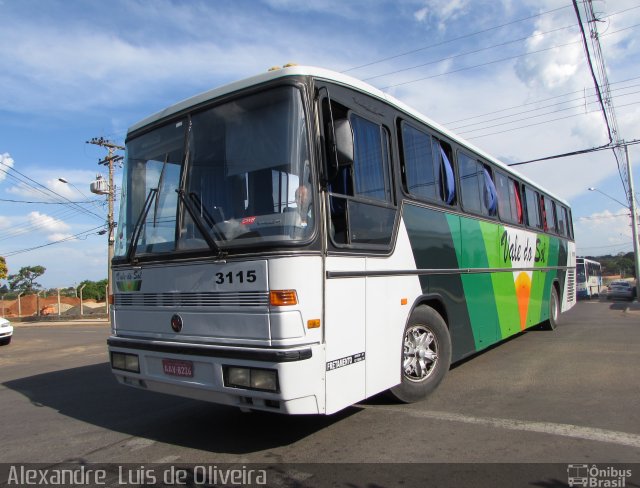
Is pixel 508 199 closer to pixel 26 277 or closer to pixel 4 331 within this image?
pixel 4 331

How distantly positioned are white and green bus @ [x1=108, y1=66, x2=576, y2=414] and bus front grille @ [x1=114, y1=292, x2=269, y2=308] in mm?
13

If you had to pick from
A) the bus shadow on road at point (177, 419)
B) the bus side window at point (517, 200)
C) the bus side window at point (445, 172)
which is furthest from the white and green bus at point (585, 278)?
the bus shadow on road at point (177, 419)

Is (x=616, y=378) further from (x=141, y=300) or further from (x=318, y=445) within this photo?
(x=141, y=300)

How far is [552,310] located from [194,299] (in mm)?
9587

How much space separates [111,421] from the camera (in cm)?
554

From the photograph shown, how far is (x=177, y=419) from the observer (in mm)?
5484

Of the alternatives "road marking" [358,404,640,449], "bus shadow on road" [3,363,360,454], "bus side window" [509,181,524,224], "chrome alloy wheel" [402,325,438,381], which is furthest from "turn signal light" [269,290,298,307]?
"bus side window" [509,181,524,224]

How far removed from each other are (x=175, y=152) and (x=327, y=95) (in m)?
1.58

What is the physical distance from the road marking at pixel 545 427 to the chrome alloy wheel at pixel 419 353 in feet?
1.41

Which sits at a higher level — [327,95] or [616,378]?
[327,95]

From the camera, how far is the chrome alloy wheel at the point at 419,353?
17.7 feet

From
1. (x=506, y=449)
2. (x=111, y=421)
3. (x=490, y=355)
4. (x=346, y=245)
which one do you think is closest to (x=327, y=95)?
(x=346, y=245)

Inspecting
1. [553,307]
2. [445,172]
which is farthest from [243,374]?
[553,307]

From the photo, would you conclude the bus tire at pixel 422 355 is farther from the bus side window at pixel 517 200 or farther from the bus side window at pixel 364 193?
the bus side window at pixel 517 200
